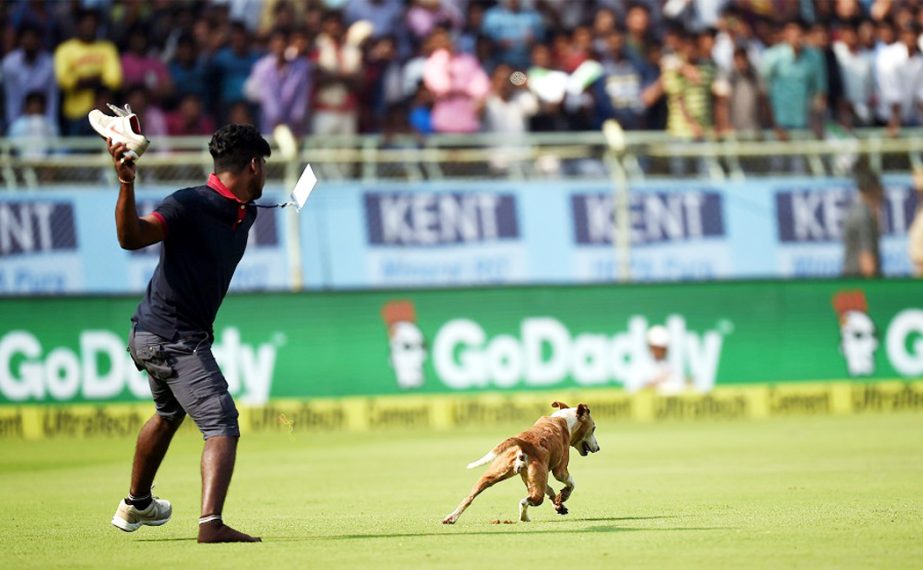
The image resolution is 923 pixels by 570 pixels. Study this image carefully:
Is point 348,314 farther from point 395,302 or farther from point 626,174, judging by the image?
point 626,174

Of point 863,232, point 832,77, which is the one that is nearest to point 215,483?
point 863,232

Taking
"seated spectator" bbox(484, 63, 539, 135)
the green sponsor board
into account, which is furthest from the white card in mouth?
"seated spectator" bbox(484, 63, 539, 135)

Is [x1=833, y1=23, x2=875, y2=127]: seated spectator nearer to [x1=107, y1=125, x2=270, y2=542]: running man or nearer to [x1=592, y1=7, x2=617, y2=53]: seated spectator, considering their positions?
[x1=592, y1=7, x2=617, y2=53]: seated spectator

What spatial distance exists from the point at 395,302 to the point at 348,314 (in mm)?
582

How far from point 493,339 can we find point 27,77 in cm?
698

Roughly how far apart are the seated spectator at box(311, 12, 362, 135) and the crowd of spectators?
2cm

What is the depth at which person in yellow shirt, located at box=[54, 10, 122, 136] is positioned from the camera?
70.0 feet

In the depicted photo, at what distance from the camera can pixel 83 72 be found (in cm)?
2141

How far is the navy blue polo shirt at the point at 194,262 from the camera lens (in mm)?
8586

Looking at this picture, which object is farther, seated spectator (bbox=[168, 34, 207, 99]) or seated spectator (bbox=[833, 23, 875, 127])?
seated spectator (bbox=[833, 23, 875, 127])

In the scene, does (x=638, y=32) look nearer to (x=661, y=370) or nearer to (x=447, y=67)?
(x=447, y=67)

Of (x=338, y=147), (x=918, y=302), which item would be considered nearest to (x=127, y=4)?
(x=338, y=147)

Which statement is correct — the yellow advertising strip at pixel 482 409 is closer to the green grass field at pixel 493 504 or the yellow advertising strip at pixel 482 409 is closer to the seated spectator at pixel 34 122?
the green grass field at pixel 493 504

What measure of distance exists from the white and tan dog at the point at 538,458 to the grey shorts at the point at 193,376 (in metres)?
1.39
